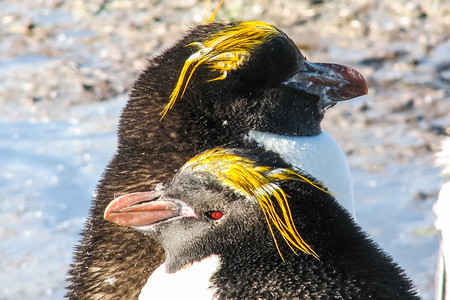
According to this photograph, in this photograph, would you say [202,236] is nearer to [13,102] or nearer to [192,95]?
[192,95]

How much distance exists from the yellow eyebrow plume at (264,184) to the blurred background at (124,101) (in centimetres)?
284

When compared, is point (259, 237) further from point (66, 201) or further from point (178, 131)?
point (66, 201)

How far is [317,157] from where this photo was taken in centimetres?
421

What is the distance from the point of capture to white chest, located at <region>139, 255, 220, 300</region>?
3.22 m

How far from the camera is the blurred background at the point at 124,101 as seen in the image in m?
6.34

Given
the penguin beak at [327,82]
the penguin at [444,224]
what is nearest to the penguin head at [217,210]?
the penguin beak at [327,82]

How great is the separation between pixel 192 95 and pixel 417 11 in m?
6.13

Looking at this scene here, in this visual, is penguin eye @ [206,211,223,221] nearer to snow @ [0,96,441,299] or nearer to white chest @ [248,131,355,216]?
white chest @ [248,131,355,216]

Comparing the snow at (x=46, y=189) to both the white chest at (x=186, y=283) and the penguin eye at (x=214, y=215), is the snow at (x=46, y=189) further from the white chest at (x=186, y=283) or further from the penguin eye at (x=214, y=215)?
the penguin eye at (x=214, y=215)

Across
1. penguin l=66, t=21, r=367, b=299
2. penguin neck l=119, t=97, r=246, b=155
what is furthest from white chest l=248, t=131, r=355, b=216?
penguin neck l=119, t=97, r=246, b=155

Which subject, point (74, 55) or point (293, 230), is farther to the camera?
point (74, 55)

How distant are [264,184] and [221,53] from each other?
3.59 feet

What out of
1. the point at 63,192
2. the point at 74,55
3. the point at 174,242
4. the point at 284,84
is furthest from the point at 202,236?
the point at 74,55

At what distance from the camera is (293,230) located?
124 inches
